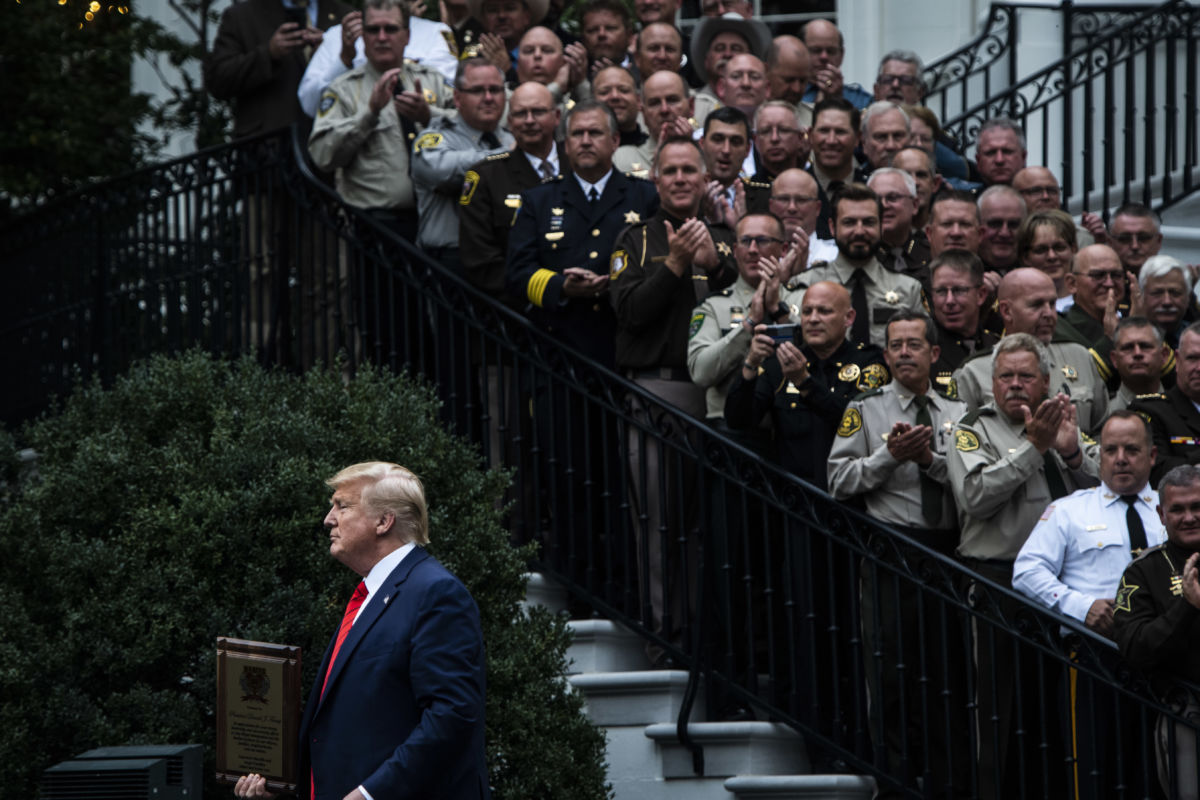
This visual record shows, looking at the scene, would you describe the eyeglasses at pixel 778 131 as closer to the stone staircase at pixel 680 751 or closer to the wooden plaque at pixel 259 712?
the stone staircase at pixel 680 751

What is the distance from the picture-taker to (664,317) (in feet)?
29.6

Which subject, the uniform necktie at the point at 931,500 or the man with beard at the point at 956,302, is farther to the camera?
the man with beard at the point at 956,302

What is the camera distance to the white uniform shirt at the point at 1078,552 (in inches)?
307

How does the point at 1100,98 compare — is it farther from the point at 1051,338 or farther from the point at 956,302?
the point at 956,302

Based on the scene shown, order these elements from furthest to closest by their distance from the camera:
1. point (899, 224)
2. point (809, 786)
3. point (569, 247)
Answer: point (899, 224), point (569, 247), point (809, 786)

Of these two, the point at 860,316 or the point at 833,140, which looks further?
the point at 833,140

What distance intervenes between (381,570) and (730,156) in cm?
483

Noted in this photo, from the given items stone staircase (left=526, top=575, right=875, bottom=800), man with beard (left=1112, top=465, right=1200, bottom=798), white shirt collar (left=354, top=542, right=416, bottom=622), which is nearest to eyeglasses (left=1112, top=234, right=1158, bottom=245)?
man with beard (left=1112, top=465, right=1200, bottom=798)

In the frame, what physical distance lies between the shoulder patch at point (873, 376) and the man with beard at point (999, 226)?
1.77 m

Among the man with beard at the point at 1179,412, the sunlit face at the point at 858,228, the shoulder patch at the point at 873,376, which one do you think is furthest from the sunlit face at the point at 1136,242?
the shoulder patch at the point at 873,376

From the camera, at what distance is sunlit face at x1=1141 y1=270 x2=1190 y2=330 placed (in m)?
9.66

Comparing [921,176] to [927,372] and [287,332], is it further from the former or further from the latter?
[287,332]

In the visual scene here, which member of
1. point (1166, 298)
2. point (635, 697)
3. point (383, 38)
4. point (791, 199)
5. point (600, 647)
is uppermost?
point (383, 38)

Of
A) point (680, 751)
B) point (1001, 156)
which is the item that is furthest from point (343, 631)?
point (1001, 156)
